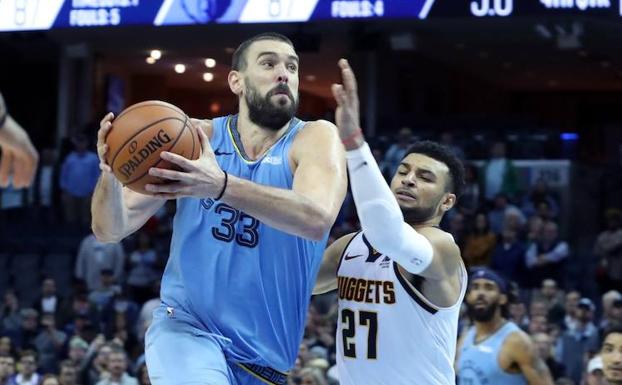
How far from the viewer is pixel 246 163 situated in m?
4.71

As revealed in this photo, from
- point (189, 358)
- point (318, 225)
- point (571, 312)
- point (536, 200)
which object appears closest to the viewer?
point (318, 225)

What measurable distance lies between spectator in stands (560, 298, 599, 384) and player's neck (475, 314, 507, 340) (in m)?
3.12

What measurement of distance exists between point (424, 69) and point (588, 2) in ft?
33.1

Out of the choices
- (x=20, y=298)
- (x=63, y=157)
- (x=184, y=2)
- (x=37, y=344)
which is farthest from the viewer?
(x=63, y=157)

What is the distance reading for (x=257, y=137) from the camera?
15.8 feet

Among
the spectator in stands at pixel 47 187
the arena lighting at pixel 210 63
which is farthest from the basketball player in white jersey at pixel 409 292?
the arena lighting at pixel 210 63

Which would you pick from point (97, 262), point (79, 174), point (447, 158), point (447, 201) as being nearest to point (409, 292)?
point (447, 201)

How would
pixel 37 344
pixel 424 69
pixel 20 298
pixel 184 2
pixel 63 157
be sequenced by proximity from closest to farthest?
pixel 37 344, pixel 184 2, pixel 20 298, pixel 63 157, pixel 424 69

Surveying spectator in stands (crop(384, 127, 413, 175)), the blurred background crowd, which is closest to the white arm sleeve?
the blurred background crowd

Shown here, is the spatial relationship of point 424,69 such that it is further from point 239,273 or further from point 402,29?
point 239,273

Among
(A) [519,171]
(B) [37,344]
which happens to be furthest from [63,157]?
(A) [519,171]

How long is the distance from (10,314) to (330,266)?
856cm

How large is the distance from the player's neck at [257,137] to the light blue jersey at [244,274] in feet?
0.16

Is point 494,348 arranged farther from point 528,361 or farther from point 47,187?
point 47,187
